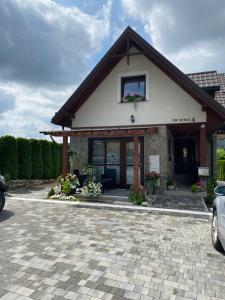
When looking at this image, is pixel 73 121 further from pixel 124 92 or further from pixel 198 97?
pixel 198 97

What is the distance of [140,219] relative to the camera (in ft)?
23.3

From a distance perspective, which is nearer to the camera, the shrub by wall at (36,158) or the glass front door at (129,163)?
the glass front door at (129,163)

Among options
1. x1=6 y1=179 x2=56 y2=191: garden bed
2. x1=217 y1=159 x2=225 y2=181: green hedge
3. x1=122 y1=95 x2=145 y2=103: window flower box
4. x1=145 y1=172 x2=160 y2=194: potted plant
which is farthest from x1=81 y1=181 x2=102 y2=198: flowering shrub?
x1=217 y1=159 x2=225 y2=181: green hedge

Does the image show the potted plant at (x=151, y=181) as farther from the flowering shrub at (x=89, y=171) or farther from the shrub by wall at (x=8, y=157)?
the shrub by wall at (x=8, y=157)

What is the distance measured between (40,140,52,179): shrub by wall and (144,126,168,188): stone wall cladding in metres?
8.00

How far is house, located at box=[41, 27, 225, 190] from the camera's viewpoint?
10.5 metres

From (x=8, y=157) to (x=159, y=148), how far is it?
8.00 meters

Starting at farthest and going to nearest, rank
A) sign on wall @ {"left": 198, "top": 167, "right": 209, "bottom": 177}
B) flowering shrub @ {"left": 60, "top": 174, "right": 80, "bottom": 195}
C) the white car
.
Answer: flowering shrub @ {"left": 60, "top": 174, "right": 80, "bottom": 195}, sign on wall @ {"left": 198, "top": 167, "right": 209, "bottom": 177}, the white car

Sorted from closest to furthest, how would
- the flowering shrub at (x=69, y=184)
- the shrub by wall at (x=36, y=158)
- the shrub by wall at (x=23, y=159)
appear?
1. the flowering shrub at (x=69, y=184)
2. the shrub by wall at (x=23, y=159)
3. the shrub by wall at (x=36, y=158)

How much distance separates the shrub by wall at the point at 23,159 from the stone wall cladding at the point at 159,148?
7.24 metres

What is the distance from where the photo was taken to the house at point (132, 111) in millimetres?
10500

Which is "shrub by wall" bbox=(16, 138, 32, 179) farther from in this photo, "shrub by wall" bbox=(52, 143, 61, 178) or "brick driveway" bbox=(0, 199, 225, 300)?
"brick driveway" bbox=(0, 199, 225, 300)

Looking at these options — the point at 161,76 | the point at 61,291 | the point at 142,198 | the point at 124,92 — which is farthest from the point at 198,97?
the point at 61,291

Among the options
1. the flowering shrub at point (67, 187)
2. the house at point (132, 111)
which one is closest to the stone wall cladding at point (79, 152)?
the house at point (132, 111)
